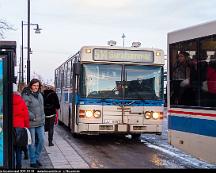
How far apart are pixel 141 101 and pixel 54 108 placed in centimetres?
285

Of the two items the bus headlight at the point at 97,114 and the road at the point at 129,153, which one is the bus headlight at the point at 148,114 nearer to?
the road at the point at 129,153

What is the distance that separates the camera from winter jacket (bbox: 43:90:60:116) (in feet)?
45.2

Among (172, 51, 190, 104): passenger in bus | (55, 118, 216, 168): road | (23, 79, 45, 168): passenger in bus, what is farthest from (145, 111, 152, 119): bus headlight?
(23, 79, 45, 168): passenger in bus

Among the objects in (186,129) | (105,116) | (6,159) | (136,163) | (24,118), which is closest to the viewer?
(6,159)

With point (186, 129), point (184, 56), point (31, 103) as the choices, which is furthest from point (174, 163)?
point (31, 103)

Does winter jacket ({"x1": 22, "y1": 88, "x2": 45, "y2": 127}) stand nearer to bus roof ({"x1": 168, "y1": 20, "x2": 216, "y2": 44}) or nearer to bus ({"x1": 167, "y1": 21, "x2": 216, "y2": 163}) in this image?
bus ({"x1": 167, "y1": 21, "x2": 216, "y2": 163})

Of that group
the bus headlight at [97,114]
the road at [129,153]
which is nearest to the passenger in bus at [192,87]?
the road at [129,153]

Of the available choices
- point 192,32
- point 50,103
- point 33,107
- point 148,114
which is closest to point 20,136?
point 33,107

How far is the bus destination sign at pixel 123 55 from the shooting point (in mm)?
14992

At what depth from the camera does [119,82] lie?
49.1 ft

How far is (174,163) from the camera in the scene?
11.4 metres

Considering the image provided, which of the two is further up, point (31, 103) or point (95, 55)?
point (95, 55)

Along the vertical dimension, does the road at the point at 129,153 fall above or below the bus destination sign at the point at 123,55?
below

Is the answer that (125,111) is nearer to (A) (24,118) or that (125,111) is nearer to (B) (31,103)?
(B) (31,103)
